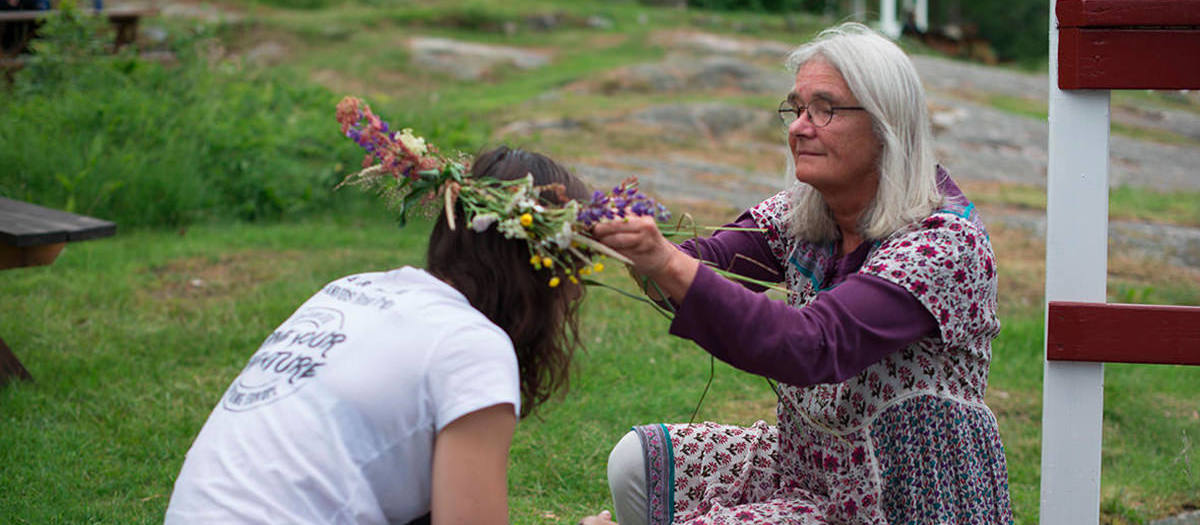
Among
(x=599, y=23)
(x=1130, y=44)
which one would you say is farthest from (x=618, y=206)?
(x=599, y=23)

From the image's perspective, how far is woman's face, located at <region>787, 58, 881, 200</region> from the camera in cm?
237

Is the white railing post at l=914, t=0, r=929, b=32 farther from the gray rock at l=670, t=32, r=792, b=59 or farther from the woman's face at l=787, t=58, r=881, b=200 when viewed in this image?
the woman's face at l=787, t=58, r=881, b=200

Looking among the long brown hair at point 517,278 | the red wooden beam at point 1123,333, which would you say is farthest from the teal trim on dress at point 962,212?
the long brown hair at point 517,278

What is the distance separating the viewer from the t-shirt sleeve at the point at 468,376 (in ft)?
6.00

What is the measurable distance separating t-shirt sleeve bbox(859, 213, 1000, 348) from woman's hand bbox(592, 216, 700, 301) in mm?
361

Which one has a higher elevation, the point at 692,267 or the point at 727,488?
the point at 692,267

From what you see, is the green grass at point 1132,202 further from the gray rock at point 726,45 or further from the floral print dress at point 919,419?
the floral print dress at point 919,419

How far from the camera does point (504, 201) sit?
2.02m

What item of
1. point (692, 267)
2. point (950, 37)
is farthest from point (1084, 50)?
point (950, 37)

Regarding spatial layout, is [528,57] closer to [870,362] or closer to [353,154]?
[353,154]

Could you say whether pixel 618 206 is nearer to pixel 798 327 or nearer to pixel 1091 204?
pixel 798 327

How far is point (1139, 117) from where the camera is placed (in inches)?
648

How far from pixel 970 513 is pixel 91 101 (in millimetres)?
6720

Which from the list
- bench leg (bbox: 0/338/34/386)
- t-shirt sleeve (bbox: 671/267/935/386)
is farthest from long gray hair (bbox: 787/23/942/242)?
bench leg (bbox: 0/338/34/386)
